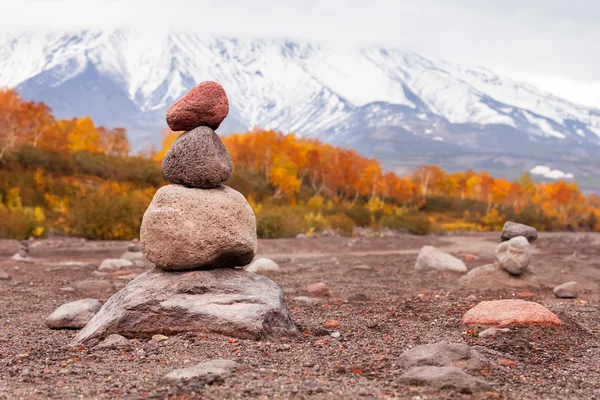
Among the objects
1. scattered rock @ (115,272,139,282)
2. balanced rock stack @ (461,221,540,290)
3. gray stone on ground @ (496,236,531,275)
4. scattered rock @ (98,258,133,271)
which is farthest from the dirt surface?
scattered rock @ (98,258,133,271)

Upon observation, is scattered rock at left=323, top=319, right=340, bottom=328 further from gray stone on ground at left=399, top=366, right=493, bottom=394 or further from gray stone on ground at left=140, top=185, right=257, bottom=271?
gray stone on ground at left=399, top=366, right=493, bottom=394

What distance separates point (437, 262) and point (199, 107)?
428 inches

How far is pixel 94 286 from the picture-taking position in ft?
47.1

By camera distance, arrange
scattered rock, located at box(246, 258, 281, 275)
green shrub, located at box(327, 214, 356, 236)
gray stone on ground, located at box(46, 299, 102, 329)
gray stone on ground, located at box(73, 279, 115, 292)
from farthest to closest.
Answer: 1. green shrub, located at box(327, 214, 356, 236)
2. scattered rock, located at box(246, 258, 281, 275)
3. gray stone on ground, located at box(73, 279, 115, 292)
4. gray stone on ground, located at box(46, 299, 102, 329)

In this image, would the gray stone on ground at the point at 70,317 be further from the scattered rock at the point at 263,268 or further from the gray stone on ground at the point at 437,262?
the gray stone on ground at the point at 437,262

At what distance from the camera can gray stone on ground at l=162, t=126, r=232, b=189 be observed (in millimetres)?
9078

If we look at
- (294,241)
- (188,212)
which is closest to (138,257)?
(294,241)

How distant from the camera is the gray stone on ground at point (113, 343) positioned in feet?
25.1

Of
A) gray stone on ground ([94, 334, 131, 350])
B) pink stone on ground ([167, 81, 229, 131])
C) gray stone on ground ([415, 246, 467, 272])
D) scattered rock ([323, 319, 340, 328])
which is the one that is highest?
pink stone on ground ([167, 81, 229, 131])

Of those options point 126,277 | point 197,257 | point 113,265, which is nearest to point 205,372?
point 197,257

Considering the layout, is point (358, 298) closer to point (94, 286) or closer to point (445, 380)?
point (94, 286)

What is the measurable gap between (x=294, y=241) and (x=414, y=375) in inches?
950

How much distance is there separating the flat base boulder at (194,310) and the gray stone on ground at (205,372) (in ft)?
4.82

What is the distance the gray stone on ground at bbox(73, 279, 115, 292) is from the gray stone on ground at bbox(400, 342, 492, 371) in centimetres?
893
